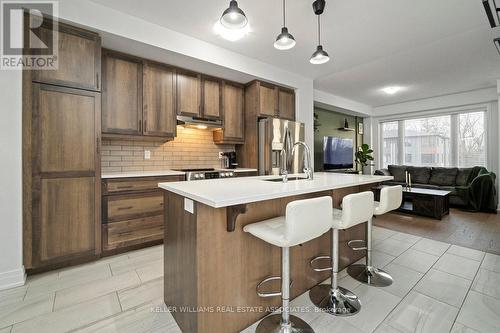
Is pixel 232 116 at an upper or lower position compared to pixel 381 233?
upper

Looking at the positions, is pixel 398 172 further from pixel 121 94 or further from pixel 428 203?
pixel 121 94

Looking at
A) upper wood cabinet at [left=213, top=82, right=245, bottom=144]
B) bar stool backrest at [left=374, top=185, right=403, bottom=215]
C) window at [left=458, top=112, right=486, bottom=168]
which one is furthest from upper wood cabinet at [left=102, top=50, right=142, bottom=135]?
window at [left=458, top=112, right=486, bottom=168]

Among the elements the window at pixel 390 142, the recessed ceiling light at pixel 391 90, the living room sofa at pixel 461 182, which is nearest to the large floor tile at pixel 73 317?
the recessed ceiling light at pixel 391 90

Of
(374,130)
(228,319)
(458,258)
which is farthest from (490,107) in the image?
(228,319)

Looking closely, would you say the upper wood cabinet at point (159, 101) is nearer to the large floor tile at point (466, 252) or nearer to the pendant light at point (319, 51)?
the pendant light at point (319, 51)

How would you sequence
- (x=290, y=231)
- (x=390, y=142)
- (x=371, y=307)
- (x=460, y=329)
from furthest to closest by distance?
1. (x=390, y=142)
2. (x=371, y=307)
3. (x=460, y=329)
4. (x=290, y=231)

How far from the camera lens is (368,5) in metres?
2.28

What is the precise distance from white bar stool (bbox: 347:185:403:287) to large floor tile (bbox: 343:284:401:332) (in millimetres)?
123

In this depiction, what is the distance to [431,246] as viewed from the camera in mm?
2855

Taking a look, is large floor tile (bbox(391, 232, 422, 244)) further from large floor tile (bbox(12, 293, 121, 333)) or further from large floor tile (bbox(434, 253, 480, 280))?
large floor tile (bbox(12, 293, 121, 333))

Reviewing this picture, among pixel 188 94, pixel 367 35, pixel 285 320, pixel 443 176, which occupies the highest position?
pixel 367 35

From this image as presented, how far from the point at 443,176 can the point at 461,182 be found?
0.38 m

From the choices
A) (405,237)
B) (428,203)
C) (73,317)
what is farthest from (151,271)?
(428,203)

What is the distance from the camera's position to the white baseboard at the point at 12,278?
191 centimetres
